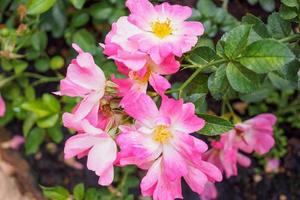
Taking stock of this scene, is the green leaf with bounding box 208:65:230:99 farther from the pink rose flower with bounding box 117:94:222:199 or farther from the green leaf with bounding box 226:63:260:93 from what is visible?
the pink rose flower with bounding box 117:94:222:199

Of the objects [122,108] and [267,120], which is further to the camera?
[267,120]

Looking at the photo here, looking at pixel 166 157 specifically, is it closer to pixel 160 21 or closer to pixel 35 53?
pixel 160 21

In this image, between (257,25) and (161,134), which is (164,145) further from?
(257,25)

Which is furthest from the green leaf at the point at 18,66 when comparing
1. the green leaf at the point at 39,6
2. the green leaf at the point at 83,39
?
the green leaf at the point at 39,6

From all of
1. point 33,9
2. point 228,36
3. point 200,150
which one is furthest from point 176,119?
point 33,9

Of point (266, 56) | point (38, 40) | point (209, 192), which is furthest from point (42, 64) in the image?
point (266, 56)

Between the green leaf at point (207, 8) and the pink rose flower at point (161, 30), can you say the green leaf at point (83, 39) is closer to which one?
the green leaf at point (207, 8)
